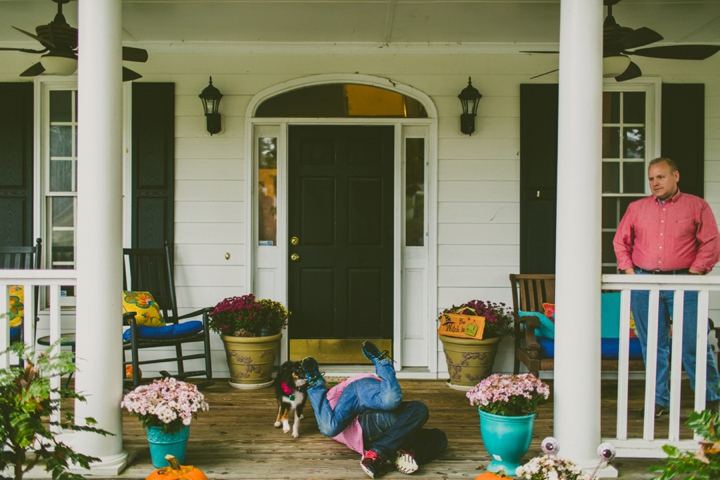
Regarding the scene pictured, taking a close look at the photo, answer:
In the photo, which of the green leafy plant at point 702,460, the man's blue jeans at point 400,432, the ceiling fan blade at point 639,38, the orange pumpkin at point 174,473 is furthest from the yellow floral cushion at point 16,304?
the ceiling fan blade at point 639,38

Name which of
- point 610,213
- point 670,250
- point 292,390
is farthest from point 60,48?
point 610,213

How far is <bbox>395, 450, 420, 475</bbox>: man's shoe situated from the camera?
2936mm

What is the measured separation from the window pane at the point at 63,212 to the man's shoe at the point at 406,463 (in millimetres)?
3416

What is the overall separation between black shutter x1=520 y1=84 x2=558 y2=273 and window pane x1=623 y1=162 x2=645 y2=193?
23.2 inches

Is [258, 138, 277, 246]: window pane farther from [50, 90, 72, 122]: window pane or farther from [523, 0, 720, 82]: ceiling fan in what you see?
[523, 0, 720, 82]: ceiling fan

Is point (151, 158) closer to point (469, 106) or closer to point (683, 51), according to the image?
point (469, 106)

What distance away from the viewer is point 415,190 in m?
5.05

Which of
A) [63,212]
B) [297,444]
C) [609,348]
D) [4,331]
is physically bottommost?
[297,444]

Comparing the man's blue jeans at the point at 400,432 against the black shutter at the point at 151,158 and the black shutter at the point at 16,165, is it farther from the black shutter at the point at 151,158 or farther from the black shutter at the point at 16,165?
the black shutter at the point at 16,165

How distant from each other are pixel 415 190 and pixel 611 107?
1734mm

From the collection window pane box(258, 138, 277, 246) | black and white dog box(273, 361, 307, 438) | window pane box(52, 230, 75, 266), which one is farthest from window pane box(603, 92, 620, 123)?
window pane box(52, 230, 75, 266)

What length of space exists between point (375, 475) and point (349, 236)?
2452mm

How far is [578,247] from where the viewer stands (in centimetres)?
293

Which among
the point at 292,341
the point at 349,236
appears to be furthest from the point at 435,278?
the point at 292,341
